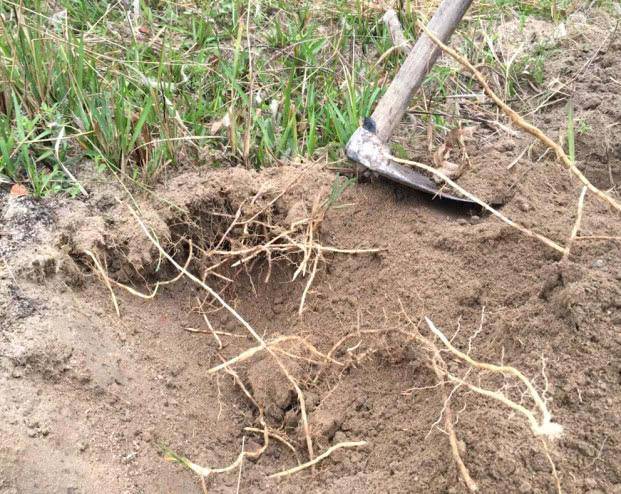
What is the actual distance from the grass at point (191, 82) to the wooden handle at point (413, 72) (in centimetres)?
20

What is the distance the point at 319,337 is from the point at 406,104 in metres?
0.87

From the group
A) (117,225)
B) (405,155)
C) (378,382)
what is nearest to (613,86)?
(405,155)

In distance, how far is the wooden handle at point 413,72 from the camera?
2197 mm

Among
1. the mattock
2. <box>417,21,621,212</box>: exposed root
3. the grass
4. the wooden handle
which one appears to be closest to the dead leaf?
the grass

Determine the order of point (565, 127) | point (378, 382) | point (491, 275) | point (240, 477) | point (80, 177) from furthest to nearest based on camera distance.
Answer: point (565, 127) < point (80, 177) < point (491, 275) < point (378, 382) < point (240, 477)

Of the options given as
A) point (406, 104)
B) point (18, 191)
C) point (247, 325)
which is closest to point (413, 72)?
point (406, 104)

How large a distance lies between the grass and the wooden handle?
200mm

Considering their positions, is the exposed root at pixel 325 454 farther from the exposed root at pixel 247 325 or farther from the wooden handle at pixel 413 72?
the wooden handle at pixel 413 72

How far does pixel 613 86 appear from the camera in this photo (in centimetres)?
270

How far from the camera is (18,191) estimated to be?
1910 mm

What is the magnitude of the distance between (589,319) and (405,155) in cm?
102

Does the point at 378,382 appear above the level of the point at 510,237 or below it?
below

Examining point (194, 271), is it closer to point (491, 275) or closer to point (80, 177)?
point (80, 177)

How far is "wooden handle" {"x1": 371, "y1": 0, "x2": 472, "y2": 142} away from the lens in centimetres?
220
